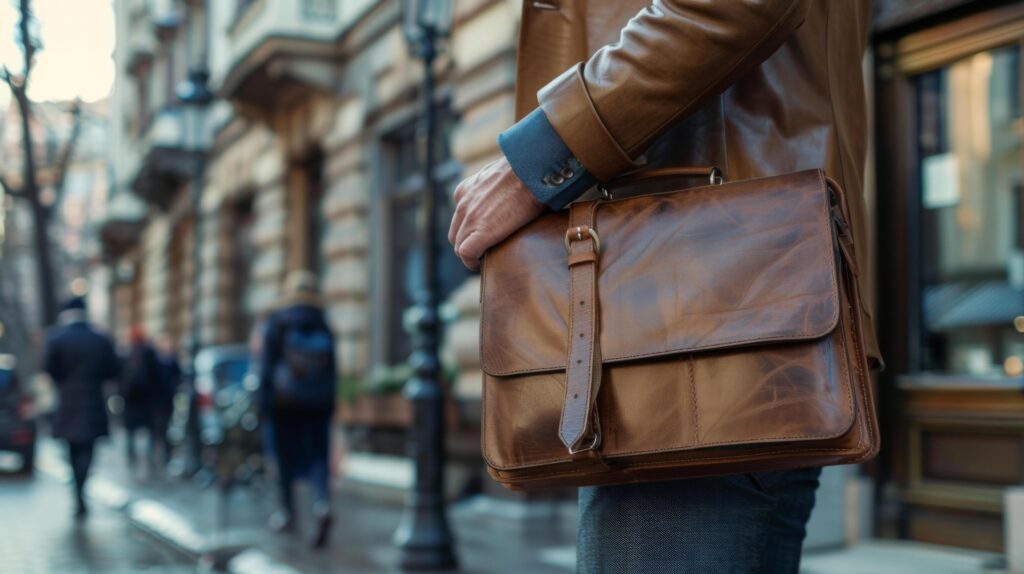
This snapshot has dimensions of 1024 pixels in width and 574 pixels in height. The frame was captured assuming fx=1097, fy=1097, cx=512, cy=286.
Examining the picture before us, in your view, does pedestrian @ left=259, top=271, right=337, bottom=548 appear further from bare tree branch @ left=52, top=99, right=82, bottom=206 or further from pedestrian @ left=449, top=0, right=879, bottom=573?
pedestrian @ left=449, top=0, right=879, bottom=573

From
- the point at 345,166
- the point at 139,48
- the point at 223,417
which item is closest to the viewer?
the point at 223,417

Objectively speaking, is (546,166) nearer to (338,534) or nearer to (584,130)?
(584,130)

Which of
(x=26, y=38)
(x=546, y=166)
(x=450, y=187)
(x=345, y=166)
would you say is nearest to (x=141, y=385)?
(x=345, y=166)

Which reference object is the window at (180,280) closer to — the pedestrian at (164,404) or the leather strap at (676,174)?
the pedestrian at (164,404)

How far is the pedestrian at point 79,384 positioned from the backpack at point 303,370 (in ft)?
10.6

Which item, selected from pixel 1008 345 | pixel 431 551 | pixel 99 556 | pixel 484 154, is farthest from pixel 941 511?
pixel 99 556

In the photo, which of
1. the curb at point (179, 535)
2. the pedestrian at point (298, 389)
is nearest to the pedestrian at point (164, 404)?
the curb at point (179, 535)

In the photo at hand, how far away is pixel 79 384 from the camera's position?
1106 cm

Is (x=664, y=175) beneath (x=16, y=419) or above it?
above

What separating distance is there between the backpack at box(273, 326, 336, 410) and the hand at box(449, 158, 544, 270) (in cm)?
723

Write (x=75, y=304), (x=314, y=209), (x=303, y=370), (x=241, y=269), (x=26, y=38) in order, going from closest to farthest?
(x=26, y=38)
(x=303, y=370)
(x=75, y=304)
(x=314, y=209)
(x=241, y=269)

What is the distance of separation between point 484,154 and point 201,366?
30.1 feet

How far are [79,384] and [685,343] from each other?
1064 centimetres

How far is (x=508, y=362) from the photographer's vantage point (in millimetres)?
1636
